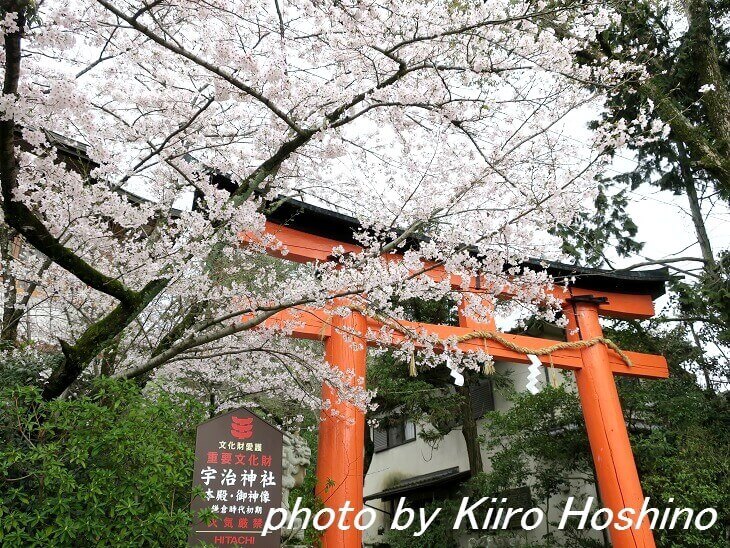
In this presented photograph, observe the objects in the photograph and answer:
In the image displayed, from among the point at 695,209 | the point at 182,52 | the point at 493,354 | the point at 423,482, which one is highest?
the point at 695,209

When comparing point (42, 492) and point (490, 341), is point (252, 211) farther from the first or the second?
point (490, 341)

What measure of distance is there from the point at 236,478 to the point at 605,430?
16.6ft

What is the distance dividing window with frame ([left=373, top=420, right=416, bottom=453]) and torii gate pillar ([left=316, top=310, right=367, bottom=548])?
27.9ft

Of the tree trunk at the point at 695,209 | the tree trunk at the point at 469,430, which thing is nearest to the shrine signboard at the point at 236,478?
the tree trunk at the point at 469,430

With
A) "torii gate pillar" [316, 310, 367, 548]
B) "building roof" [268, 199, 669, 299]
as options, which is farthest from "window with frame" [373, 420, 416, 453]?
"torii gate pillar" [316, 310, 367, 548]

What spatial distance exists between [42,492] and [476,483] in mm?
7358

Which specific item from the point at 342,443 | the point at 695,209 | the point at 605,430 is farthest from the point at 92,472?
the point at 695,209

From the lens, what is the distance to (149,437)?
3.72 meters

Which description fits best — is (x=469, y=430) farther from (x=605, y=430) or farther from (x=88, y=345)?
(x=88, y=345)

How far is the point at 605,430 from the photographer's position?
22.8 ft

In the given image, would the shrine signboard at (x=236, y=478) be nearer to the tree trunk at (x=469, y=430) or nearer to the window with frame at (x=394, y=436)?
the tree trunk at (x=469, y=430)

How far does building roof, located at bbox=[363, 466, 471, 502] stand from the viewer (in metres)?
11.5

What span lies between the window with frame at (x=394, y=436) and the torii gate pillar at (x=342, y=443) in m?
8.50

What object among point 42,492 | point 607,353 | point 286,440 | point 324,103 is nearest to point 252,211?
point 324,103
